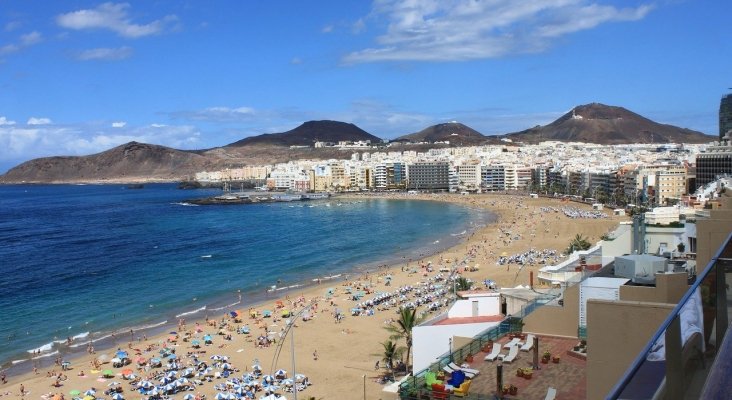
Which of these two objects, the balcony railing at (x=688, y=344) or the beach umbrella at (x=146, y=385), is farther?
the beach umbrella at (x=146, y=385)

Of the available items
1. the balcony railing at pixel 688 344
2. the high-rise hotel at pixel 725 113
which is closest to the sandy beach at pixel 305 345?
the balcony railing at pixel 688 344

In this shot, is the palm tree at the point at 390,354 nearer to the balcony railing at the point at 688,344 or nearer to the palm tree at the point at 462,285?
the palm tree at the point at 462,285

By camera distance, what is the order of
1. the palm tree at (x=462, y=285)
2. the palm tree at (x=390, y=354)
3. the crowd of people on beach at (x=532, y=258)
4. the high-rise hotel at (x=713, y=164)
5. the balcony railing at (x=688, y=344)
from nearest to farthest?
the balcony railing at (x=688, y=344), the palm tree at (x=390, y=354), the palm tree at (x=462, y=285), the crowd of people on beach at (x=532, y=258), the high-rise hotel at (x=713, y=164)

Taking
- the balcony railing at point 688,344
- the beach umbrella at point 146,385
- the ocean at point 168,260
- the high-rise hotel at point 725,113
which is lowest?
the beach umbrella at point 146,385

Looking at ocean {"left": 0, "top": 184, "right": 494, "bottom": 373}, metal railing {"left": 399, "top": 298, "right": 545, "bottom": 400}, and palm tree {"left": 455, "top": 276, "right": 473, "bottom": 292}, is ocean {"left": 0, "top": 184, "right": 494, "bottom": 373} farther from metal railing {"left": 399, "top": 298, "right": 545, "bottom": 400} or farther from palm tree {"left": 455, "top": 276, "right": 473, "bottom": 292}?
metal railing {"left": 399, "top": 298, "right": 545, "bottom": 400}

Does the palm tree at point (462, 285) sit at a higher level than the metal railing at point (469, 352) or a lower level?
A: lower

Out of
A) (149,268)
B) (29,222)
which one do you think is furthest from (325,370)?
(29,222)
